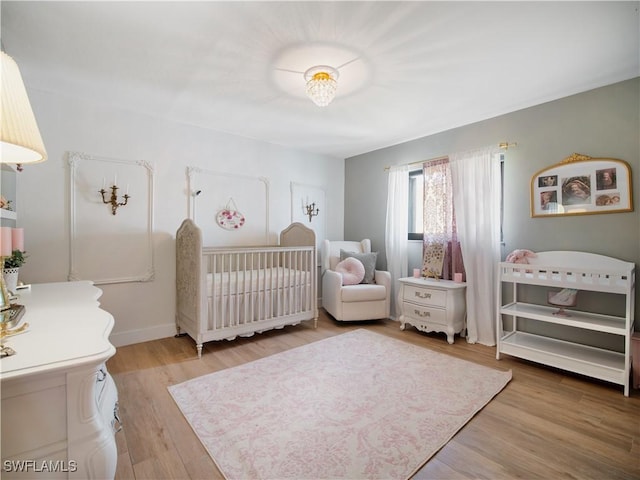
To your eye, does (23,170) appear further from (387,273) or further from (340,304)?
(387,273)

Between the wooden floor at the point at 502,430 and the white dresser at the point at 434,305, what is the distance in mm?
490

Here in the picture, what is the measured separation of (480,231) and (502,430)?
1908 mm

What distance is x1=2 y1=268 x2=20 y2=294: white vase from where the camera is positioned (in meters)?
1.65

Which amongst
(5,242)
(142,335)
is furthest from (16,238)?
(142,335)

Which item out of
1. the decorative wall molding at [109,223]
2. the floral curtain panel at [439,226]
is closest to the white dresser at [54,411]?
the decorative wall molding at [109,223]

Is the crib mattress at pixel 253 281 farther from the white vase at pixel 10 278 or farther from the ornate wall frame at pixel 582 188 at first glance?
the ornate wall frame at pixel 582 188

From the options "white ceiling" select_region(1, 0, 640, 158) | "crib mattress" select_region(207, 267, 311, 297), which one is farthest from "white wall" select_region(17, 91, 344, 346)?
"crib mattress" select_region(207, 267, 311, 297)

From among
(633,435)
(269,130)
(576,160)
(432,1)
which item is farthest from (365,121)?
(633,435)

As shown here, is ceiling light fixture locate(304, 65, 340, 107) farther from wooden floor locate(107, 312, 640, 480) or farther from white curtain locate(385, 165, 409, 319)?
wooden floor locate(107, 312, 640, 480)

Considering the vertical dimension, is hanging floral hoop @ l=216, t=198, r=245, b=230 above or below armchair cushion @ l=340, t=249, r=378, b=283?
above

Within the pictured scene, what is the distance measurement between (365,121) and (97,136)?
264cm

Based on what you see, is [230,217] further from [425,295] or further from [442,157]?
[442,157]

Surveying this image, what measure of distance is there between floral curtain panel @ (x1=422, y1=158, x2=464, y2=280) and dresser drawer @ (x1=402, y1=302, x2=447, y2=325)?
42 cm

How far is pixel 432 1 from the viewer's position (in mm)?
1510
